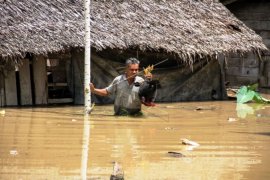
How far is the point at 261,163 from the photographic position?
7758mm

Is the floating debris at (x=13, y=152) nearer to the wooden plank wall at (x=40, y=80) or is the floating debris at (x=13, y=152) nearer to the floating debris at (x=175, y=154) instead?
the floating debris at (x=175, y=154)

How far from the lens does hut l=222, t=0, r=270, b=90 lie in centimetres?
1889

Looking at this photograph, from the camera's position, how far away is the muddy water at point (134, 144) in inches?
284

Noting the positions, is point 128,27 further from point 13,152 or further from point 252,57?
point 13,152

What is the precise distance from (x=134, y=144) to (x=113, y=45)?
18.0 feet

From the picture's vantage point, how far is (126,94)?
11.4 meters

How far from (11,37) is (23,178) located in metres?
7.24

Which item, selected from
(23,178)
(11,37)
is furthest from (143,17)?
(23,178)

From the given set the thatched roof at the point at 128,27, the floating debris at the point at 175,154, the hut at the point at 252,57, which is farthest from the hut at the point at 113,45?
the floating debris at the point at 175,154

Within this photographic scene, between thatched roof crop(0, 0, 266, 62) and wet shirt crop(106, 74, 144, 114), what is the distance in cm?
260

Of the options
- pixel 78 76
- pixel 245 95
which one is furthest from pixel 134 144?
pixel 245 95

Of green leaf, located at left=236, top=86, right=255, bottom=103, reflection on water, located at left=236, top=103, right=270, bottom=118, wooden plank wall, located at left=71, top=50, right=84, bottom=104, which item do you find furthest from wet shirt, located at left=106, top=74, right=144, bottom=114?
green leaf, located at left=236, top=86, right=255, bottom=103

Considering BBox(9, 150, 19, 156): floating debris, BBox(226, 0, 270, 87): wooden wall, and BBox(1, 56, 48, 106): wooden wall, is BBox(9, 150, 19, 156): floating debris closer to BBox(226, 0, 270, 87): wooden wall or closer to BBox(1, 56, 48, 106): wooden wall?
BBox(1, 56, 48, 106): wooden wall

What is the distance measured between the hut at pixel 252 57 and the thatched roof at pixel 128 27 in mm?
2156
